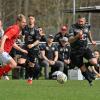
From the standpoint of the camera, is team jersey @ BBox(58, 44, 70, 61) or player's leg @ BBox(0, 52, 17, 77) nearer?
player's leg @ BBox(0, 52, 17, 77)

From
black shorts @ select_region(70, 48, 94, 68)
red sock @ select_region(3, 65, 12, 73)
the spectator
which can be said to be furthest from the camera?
the spectator

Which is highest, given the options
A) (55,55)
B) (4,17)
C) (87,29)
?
(87,29)

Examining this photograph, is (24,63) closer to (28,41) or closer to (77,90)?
(28,41)

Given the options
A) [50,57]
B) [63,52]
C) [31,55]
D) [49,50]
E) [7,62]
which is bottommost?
[50,57]

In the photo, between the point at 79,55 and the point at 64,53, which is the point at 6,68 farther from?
the point at 64,53

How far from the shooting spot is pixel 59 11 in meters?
62.3

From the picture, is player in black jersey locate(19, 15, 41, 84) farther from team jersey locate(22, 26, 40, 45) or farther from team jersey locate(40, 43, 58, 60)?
team jersey locate(40, 43, 58, 60)

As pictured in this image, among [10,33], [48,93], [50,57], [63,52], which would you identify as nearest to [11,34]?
[10,33]

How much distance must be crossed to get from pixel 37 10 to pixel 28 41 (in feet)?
138

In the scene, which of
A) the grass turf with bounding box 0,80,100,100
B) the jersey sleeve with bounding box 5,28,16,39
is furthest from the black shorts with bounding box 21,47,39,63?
the jersey sleeve with bounding box 5,28,16,39

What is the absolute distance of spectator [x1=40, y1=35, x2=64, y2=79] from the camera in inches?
946

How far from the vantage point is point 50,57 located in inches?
959

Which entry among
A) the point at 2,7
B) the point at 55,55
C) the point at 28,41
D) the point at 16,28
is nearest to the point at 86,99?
the point at 16,28

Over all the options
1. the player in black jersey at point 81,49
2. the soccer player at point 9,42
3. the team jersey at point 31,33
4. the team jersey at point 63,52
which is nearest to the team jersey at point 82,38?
the player in black jersey at point 81,49
